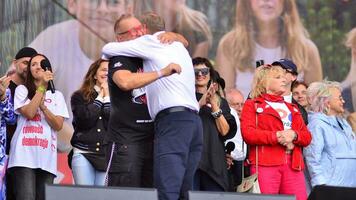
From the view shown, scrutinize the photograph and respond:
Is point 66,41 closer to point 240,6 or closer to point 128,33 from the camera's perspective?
point 240,6

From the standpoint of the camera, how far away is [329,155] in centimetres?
905

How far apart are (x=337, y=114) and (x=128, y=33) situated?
2.33 m

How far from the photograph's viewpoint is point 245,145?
9383 mm

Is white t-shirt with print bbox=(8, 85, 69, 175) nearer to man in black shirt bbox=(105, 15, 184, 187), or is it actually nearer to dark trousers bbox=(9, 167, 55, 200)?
dark trousers bbox=(9, 167, 55, 200)

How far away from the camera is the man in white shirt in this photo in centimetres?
740

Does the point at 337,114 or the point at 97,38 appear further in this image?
the point at 97,38

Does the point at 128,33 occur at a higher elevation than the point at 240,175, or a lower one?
higher

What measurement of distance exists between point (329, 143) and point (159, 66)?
2126mm

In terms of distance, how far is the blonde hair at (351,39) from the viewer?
37.1ft

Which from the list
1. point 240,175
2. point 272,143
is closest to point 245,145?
point 240,175

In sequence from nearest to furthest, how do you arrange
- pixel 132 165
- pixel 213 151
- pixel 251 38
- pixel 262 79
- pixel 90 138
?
pixel 132 165 → pixel 262 79 → pixel 213 151 → pixel 90 138 → pixel 251 38

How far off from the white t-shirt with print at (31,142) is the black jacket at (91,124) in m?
0.27

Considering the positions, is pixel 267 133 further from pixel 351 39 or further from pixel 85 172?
pixel 351 39

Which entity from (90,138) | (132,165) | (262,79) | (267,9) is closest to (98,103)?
(90,138)
